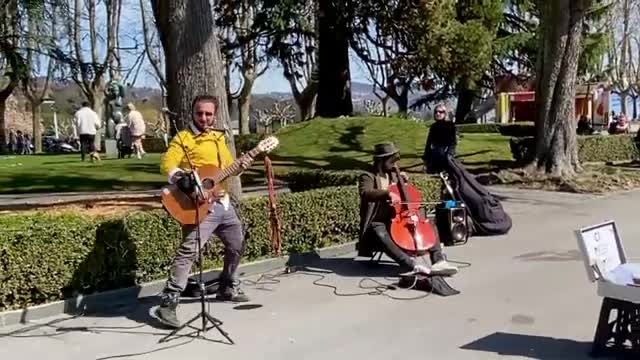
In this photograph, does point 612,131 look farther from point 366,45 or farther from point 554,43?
point 554,43

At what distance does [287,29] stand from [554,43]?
8333 mm

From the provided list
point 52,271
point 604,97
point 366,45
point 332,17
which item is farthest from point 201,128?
point 604,97

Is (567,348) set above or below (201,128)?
below

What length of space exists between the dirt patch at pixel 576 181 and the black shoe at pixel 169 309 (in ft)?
38.7

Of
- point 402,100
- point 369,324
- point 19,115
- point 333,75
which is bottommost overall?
point 369,324

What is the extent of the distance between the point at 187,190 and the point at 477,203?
18.5 feet

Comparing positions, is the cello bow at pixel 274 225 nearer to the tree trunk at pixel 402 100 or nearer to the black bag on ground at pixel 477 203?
the black bag on ground at pixel 477 203

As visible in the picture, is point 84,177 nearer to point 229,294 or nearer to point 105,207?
point 105,207

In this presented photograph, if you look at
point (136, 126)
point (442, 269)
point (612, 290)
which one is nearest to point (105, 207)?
point (442, 269)

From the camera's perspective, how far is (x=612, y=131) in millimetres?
39219

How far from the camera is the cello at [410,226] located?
8.48 m

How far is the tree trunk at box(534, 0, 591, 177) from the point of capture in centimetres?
1783

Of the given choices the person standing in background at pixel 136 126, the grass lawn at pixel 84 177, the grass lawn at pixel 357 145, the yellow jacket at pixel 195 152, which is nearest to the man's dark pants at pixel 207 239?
the yellow jacket at pixel 195 152

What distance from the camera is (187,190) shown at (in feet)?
22.1
